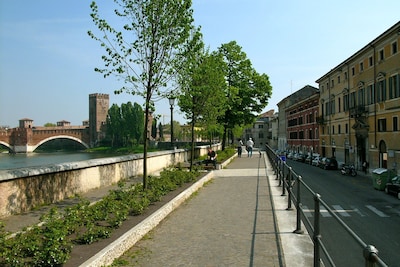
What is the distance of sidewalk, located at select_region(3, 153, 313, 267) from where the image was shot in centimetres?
555

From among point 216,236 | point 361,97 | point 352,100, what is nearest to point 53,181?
point 216,236

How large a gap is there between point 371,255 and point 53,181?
8.92 m

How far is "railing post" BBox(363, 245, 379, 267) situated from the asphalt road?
245cm

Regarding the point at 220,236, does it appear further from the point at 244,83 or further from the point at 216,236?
the point at 244,83

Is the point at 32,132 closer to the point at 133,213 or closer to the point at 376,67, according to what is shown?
the point at 376,67

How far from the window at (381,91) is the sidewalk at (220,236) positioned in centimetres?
2871

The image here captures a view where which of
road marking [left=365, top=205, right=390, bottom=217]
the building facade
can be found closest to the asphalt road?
road marking [left=365, top=205, right=390, bottom=217]

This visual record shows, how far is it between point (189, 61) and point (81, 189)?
17.1 feet

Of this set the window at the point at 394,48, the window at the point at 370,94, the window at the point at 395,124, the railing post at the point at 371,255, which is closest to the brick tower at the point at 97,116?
the window at the point at 370,94

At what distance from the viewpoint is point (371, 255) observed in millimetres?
2402

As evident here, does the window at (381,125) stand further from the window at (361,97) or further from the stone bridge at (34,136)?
the stone bridge at (34,136)

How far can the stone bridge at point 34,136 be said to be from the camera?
6869cm

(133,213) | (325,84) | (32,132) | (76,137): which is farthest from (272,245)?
(76,137)

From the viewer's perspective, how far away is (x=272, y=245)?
6.30m
